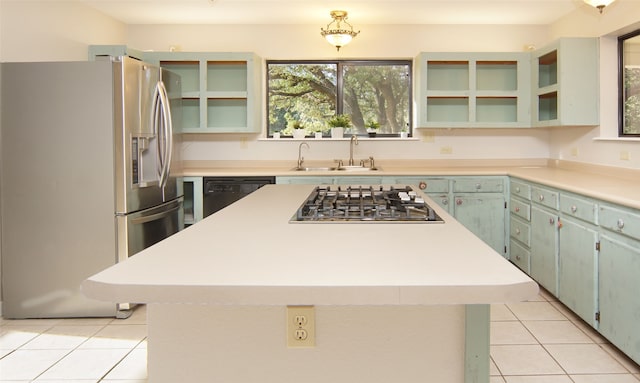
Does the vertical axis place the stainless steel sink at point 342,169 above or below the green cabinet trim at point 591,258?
above

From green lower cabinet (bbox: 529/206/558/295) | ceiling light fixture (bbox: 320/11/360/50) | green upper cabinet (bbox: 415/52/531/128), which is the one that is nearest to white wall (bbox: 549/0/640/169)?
green upper cabinet (bbox: 415/52/531/128)

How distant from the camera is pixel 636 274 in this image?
255cm

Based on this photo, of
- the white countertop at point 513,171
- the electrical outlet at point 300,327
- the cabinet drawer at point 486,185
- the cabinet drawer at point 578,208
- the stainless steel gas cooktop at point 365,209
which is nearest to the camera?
the electrical outlet at point 300,327

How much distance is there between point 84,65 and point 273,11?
181cm

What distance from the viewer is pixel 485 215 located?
15.0 ft

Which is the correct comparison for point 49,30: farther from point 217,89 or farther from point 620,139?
point 620,139

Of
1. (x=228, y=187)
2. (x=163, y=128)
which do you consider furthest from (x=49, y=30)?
(x=228, y=187)

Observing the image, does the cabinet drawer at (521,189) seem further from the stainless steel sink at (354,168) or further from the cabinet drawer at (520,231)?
the stainless steel sink at (354,168)

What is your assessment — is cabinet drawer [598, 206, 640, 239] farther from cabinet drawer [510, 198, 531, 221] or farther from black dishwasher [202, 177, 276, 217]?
black dishwasher [202, 177, 276, 217]

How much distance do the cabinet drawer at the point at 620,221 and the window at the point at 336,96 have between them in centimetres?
270

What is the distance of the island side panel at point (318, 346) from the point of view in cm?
146

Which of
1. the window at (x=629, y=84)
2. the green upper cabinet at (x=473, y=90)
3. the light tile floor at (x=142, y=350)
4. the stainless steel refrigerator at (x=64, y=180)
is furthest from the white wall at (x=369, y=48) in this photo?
the light tile floor at (x=142, y=350)

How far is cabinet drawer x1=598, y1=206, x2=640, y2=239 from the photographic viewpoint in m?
2.55

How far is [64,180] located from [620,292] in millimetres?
3393
